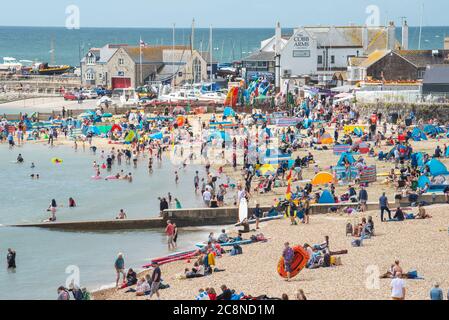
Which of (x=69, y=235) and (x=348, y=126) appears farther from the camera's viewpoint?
(x=348, y=126)

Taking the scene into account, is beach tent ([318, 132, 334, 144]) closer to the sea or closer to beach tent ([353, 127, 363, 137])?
beach tent ([353, 127, 363, 137])

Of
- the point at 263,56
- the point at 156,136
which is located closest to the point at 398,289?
the point at 156,136

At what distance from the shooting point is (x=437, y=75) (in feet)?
163

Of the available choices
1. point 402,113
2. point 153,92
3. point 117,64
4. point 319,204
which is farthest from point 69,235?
point 117,64

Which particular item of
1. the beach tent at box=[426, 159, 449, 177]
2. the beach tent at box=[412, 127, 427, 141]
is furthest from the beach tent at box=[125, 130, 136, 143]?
the beach tent at box=[426, 159, 449, 177]

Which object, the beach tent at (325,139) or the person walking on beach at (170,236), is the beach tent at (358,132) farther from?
the person walking on beach at (170,236)

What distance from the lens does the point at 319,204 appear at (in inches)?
1099

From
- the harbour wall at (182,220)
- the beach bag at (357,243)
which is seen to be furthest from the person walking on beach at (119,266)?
the harbour wall at (182,220)

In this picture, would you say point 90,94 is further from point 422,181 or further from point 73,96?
point 422,181

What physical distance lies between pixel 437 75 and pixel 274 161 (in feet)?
51.7

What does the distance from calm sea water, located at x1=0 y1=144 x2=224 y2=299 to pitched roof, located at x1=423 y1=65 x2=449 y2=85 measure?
15402mm

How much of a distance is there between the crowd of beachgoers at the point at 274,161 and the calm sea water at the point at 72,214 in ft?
1.92
